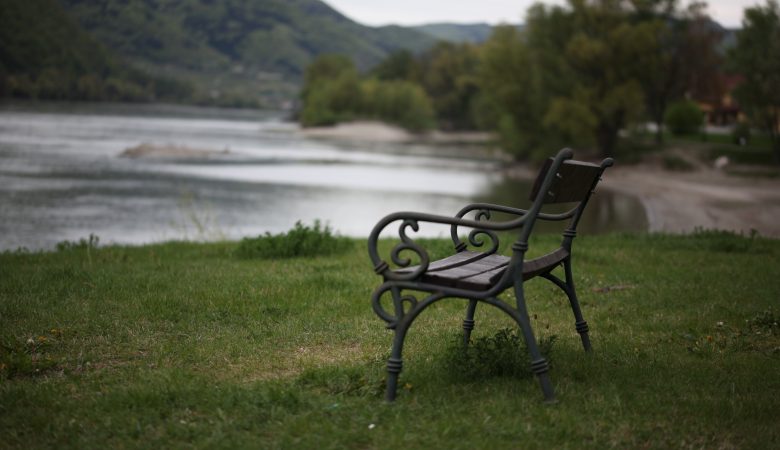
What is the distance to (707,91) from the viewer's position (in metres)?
70.8

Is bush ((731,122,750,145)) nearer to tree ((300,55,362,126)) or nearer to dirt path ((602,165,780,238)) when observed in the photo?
dirt path ((602,165,780,238))

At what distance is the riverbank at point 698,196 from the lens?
27.0 meters

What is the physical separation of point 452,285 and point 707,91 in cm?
7150

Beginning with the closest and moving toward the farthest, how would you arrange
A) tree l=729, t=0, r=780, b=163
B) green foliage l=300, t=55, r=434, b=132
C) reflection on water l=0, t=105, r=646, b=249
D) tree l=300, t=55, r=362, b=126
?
reflection on water l=0, t=105, r=646, b=249
tree l=729, t=0, r=780, b=163
green foliage l=300, t=55, r=434, b=132
tree l=300, t=55, r=362, b=126

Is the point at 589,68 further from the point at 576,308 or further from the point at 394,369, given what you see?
the point at 394,369

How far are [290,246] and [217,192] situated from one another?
26.0 meters

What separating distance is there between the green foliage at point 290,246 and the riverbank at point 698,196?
6.64 metres

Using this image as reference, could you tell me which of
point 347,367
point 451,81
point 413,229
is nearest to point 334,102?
point 451,81

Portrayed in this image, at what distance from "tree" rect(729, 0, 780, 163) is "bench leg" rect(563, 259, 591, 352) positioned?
48.0 metres

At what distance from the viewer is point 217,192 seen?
3675 centimetres

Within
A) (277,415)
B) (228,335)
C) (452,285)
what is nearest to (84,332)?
(228,335)

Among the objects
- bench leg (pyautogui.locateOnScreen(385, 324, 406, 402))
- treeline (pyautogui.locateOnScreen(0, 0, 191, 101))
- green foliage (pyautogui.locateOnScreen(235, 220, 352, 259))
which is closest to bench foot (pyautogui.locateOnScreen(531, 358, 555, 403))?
bench leg (pyautogui.locateOnScreen(385, 324, 406, 402))

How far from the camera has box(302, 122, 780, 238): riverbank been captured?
27.0 metres

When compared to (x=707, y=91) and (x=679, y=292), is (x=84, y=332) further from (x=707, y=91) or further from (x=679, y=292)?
(x=707, y=91)
